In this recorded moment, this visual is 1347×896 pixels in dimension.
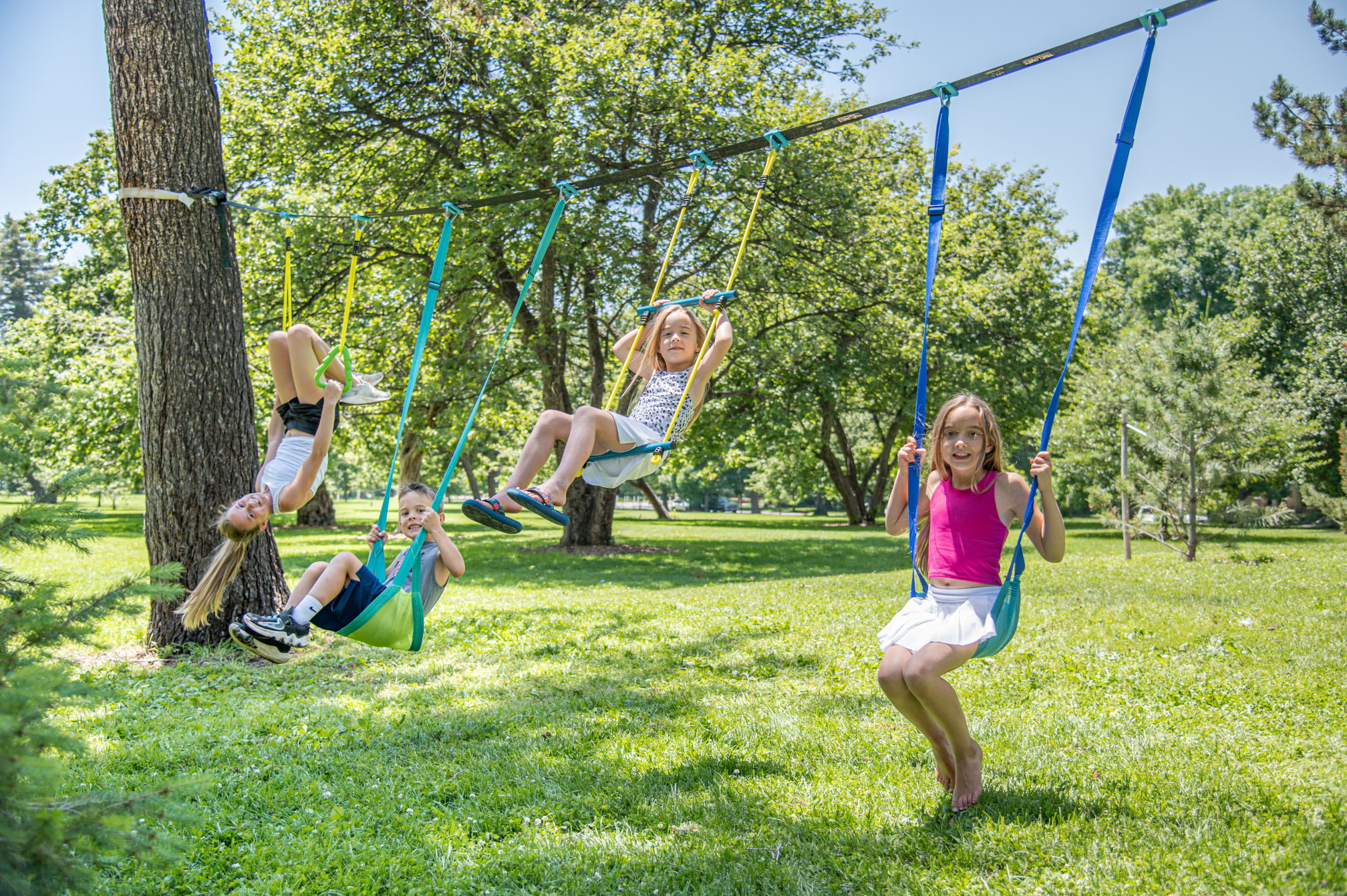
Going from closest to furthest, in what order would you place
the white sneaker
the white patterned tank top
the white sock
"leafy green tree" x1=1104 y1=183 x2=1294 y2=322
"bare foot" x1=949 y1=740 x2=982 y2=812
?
"bare foot" x1=949 y1=740 x2=982 y2=812, the white sock, the white patterned tank top, the white sneaker, "leafy green tree" x1=1104 y1=183 x2=1294 y2=322

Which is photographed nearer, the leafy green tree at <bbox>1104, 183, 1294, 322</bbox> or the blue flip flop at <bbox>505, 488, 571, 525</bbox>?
the blue flip flop at <bbox>505, 488, 571, 525</bbox>

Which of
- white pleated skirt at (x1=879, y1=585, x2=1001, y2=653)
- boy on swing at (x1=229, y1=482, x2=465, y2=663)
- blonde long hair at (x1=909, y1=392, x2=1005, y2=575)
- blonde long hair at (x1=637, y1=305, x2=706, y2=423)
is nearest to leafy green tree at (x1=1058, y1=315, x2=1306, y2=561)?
blonde long hair at (x1=637, y1=305, x2=706, y2=423)

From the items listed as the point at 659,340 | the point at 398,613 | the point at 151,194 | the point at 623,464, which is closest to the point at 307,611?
the point at 398,613

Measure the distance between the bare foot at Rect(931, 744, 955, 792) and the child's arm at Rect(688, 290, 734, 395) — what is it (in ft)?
7.09

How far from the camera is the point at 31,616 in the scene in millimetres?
2432

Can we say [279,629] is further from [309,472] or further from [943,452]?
[943,452]

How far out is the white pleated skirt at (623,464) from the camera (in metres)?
4.38

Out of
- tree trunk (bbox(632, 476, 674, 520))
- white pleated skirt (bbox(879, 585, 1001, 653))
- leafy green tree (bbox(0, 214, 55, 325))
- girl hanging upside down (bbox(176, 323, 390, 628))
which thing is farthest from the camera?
leafy green tree (bbox(0, 214, 55, 325))

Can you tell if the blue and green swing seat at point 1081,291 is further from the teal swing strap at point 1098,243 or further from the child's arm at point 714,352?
the child's arm at point 714,352

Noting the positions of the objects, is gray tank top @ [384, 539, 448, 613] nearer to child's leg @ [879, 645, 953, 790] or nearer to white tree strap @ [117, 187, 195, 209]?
child's leg @ [879, 645, 953, 790]

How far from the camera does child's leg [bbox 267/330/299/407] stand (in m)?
4.62

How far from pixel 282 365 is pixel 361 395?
1.68 feet

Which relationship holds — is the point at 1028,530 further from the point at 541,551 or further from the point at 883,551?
the point at 883,551

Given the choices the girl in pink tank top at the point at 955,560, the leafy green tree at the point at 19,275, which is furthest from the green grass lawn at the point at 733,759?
the leafy green tree at the point at 19,275
